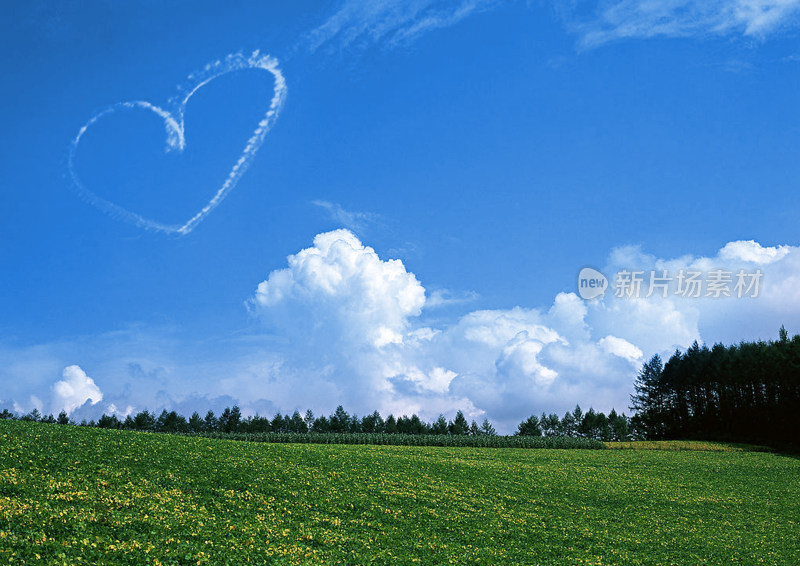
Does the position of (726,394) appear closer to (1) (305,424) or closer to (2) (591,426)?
(2) (591,426)

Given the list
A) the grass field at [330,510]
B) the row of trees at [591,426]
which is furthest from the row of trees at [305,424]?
the grass field at [330,510]

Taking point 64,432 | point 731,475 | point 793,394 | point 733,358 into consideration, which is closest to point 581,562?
point 64,432

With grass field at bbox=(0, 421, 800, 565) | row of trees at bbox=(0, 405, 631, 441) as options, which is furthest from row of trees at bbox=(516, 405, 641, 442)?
grass field at bbox=(0, 421, 800, 565)

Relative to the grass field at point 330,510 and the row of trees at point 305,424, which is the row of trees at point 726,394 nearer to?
A: the row of trees at point 305,424

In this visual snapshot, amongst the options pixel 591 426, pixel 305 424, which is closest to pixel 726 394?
pixel 591 426

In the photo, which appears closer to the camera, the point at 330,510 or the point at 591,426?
the point at 330,510

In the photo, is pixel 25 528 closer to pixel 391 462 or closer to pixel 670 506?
pixel 391 462

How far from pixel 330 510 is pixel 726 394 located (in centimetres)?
11013

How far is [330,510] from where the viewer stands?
24.6m

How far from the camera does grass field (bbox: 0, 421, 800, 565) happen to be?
1823cm

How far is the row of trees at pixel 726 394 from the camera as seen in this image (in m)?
90.7

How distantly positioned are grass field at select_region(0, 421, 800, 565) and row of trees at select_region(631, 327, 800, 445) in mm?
61313

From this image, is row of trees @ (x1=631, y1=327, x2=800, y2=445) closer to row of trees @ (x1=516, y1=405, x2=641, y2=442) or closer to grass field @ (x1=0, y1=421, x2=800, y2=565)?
row of trees @ (x1=516, y1=405, x2=641, y2=442)

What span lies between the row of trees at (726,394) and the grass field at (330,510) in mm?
61313
